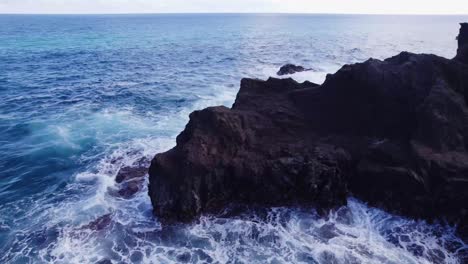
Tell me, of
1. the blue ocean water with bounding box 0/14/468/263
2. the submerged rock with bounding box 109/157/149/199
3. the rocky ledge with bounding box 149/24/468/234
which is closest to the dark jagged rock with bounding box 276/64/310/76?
the blue ocean water with bounding box 0/14/468/263

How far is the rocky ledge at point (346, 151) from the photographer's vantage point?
17.5m

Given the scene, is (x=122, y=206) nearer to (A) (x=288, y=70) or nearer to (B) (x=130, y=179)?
(B) (x=130, y=179)

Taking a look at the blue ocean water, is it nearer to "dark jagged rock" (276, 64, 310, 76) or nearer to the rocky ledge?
the rocky ledge

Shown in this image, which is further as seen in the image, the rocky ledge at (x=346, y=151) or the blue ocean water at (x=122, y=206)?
the rocky ledge at (x=346, y=151)

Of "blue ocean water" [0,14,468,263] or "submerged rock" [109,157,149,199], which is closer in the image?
"blue ocean water" [0,14,468,263]

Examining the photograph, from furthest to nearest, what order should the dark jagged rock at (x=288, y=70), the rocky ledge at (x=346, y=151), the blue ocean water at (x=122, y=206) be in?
the dark jagged rock at (x=288, y=70) < the rocky ledge at (x=346, y=151) < the blue ocean water at (x=122, y=206)

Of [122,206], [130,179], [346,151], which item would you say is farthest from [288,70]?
[122,206]

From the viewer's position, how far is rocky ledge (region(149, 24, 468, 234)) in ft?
57.6

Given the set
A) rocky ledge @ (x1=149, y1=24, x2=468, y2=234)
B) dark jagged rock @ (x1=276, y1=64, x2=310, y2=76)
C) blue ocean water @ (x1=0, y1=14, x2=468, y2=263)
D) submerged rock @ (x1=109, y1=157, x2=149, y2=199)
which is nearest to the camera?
blue ocean water @ (x1=0, y1=14, x2=468, y2=263)

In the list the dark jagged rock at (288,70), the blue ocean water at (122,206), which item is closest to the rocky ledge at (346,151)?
the blue ocean water at (122,206)

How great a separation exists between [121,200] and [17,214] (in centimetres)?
575

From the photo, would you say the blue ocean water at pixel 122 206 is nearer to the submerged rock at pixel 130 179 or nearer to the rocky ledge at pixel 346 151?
the submerged rock at pixel 130 179

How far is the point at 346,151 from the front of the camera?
19938mm

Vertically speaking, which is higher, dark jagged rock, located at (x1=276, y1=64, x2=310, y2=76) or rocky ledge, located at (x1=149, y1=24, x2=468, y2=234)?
rocky ledge, located at (x1=149, y1=24, x2=468, y2=234)
